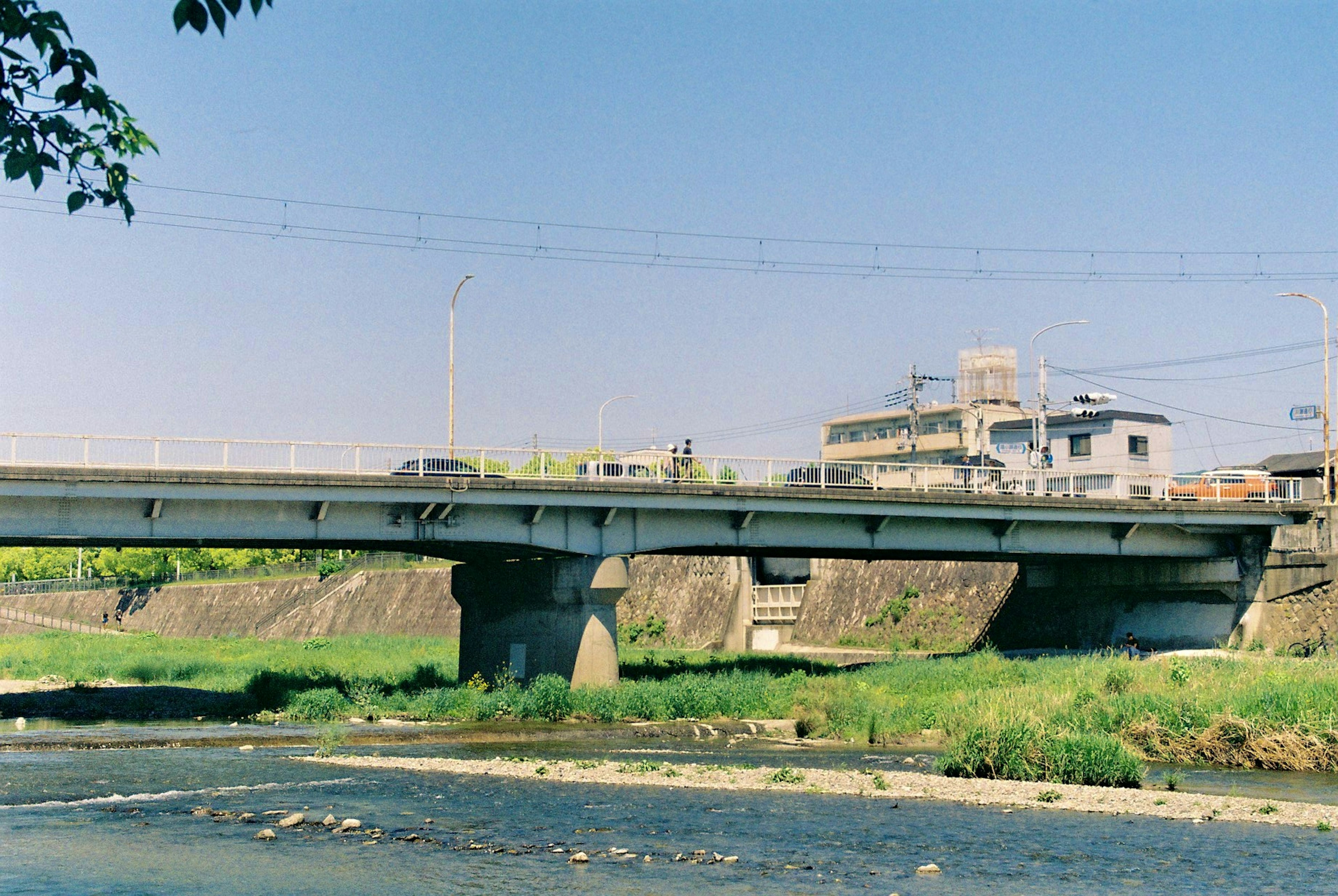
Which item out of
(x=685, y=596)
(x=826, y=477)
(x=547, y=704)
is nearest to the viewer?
(x=547, y=704)

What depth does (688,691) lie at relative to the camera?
1715 inches

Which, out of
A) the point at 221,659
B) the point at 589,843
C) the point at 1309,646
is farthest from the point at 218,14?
the point at 221,659

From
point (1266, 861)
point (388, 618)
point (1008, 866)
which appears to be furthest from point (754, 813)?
point (388, 618)

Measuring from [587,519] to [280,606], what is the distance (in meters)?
72.8

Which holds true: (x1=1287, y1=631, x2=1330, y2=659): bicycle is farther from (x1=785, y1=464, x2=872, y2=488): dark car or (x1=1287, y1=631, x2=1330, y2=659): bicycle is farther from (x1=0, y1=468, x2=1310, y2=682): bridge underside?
(x1=785, y1=464, x2=872, y2=488): dark car

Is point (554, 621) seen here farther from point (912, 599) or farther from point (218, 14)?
point (218, 14)

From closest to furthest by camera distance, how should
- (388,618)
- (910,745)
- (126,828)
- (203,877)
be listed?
(203,877) < (126,828) < (910,745) < (388,618)

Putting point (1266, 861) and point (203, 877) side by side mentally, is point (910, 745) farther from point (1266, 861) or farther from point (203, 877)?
point (203, 877)

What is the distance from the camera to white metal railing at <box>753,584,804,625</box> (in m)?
85.6

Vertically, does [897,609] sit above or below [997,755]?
above

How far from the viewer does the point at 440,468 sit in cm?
4675

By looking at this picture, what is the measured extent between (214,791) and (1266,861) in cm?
1891

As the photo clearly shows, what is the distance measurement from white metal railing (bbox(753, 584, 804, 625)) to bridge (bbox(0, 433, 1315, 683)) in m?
24.0

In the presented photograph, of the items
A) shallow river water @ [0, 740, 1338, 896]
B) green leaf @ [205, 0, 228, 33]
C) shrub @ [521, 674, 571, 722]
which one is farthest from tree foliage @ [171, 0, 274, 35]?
shrub @ [521, 674, 571, 722]
